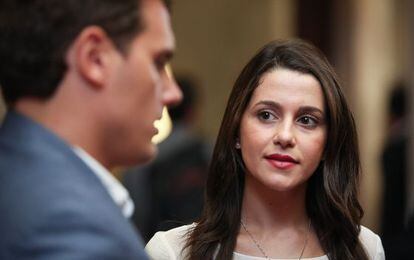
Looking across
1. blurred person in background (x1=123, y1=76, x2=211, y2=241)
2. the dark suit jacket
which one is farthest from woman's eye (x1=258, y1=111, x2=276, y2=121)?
blurred person in background (x1=123, y1=76, x2=211, y2=241)

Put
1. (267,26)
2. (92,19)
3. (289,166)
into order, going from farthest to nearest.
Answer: (267,26) < (289,166) < (92,19)

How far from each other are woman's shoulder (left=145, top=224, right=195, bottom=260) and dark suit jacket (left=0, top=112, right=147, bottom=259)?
57.5 inches

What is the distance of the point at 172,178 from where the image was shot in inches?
309

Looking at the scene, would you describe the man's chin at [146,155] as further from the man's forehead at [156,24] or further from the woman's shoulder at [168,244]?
the woman's shoulder at [168,244]

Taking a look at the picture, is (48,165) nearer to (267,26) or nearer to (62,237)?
(62,237)

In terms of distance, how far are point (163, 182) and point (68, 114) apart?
210 inches

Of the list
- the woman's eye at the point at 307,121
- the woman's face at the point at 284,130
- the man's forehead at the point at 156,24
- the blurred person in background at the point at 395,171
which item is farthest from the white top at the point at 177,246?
the blurred person in background at the point at 395,171

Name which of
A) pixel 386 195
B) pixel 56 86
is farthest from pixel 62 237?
pixel 386 195

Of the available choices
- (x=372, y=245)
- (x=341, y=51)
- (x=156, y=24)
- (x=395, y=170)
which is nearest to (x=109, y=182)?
(x=156, y=24)

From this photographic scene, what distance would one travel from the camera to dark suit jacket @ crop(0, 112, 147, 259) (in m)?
2.37

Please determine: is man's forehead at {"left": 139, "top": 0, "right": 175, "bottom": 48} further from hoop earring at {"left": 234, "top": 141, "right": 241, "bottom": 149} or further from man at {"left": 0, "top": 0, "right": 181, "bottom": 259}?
hoop earring at {"left": 234, "top": 141, "right": 241, "bottom": 149}

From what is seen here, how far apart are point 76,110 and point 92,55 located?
0.13 meters

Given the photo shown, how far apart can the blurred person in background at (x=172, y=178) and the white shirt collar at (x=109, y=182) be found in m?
4.84

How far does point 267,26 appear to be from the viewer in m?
13.5
